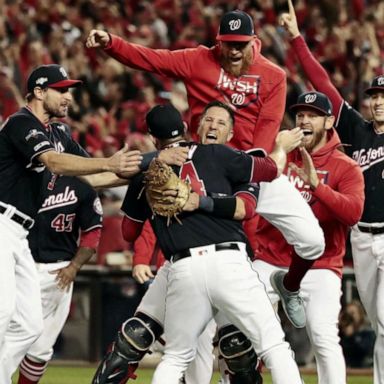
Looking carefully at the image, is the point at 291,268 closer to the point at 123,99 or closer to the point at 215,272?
the point at 215,272

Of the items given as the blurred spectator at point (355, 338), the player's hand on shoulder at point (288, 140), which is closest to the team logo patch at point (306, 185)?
the player's hand on shoulder at point (288, 140)

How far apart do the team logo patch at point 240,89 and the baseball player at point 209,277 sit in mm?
1162

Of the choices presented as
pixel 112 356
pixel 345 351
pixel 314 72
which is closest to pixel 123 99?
pixel 345 351

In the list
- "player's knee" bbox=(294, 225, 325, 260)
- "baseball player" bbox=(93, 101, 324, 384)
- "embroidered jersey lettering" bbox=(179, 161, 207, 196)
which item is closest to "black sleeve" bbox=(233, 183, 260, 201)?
"baseball player" bbox=(93, 101, 324, 384)

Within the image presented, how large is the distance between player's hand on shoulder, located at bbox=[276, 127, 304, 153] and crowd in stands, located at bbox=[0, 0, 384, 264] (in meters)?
5.83

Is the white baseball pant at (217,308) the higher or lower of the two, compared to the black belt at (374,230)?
higher

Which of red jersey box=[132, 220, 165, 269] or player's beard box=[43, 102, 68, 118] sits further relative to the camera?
red jersey box=[132, 220, 165, 269]

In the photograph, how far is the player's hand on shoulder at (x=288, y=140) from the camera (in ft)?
25.5

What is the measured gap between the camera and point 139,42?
57.4ft

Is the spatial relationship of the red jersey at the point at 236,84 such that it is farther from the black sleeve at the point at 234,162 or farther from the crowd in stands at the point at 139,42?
the crowd in stands at the point at 139,42

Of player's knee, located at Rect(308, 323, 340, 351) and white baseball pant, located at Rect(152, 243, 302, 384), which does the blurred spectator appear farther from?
white baseball pant, located at Rect(152, 243, 302, 384)

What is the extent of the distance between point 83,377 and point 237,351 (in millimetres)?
4145

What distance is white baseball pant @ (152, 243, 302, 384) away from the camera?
6926 millimetres

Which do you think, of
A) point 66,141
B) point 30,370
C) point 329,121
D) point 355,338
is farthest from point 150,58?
point 355,338
